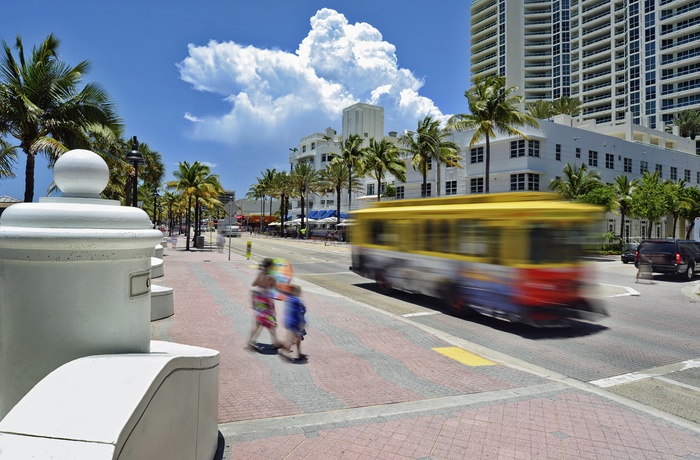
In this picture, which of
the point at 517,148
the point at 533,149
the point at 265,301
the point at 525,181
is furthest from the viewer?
the point at 517,148

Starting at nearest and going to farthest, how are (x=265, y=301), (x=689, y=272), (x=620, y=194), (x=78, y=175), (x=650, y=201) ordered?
1. (x=78, y=175)
2. (x=265, y=301)
3. (x=689, y=272)
4. (x=650, y=201)
5. (x=620, y=194)

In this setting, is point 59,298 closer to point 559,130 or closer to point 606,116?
point 559,130

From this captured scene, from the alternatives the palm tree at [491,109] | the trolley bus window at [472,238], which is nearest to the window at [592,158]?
the palm tree at [491,109]

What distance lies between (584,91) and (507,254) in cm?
9748

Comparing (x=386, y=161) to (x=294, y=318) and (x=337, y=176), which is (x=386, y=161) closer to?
(x=337, y=176)

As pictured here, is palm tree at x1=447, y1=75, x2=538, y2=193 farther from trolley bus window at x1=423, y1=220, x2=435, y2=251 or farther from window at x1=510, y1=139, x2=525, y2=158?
trolley bus window at x1=423, y1=220, x2=435, y2=251

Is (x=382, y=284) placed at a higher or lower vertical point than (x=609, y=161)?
lower

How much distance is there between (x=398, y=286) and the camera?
14297mm

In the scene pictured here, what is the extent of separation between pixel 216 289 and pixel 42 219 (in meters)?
12.1

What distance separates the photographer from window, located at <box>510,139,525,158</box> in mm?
38250

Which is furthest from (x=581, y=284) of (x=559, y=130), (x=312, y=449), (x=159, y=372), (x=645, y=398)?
(x=559, y=130)

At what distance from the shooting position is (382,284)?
602 inches

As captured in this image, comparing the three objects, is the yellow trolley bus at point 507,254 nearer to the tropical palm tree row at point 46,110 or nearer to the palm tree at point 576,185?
the tropical palm tree row at point 46,110

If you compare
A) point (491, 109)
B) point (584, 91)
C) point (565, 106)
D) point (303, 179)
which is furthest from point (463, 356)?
point (584, 91)
